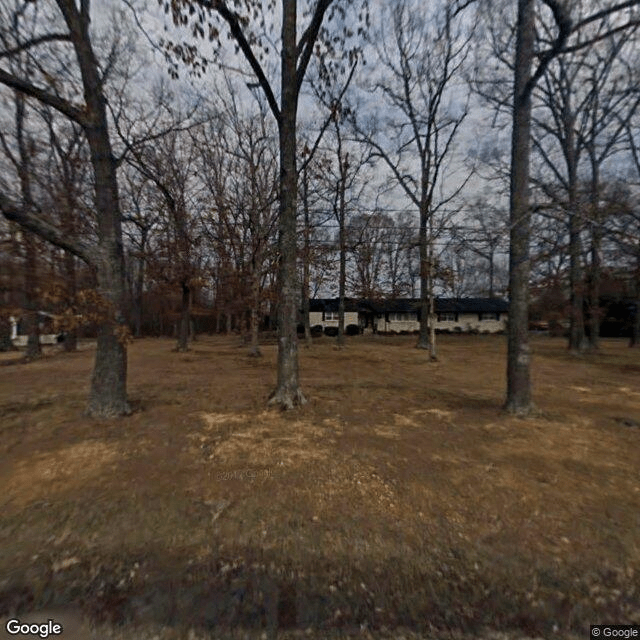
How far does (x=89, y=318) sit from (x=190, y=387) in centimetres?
372

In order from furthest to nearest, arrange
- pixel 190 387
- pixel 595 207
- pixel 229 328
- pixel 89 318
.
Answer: pixel 229 328 < pixel 190 387 < pixel 595 207 < pixel 89 318

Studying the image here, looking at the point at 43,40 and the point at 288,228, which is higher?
the point at 43,40

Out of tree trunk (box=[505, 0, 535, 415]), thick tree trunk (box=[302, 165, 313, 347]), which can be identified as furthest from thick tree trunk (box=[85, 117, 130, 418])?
thick tree trunk (box=[302, 165, 313, 347])

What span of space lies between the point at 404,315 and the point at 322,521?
142 ft

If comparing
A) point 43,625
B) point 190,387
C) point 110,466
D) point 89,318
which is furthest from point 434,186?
point 43,625

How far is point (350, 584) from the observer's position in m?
2.44

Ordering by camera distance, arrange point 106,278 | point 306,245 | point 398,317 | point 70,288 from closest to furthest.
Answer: point 106,278 → point 70,288 → point 306,245 → point 398,317

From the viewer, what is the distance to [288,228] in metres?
6.97

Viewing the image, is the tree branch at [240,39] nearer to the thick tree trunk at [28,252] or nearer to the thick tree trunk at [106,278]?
the thick tree trunk at [106,278]

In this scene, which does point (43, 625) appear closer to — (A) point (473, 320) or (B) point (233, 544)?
(B) point (233, 544)

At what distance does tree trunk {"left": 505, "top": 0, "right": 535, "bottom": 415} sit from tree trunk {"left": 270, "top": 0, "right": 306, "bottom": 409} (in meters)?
4.02

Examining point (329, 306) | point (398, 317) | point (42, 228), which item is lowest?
point (398, 317)

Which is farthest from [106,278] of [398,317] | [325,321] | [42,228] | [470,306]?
[470,306]

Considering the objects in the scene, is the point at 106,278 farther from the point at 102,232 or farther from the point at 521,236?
the point at 521,236
